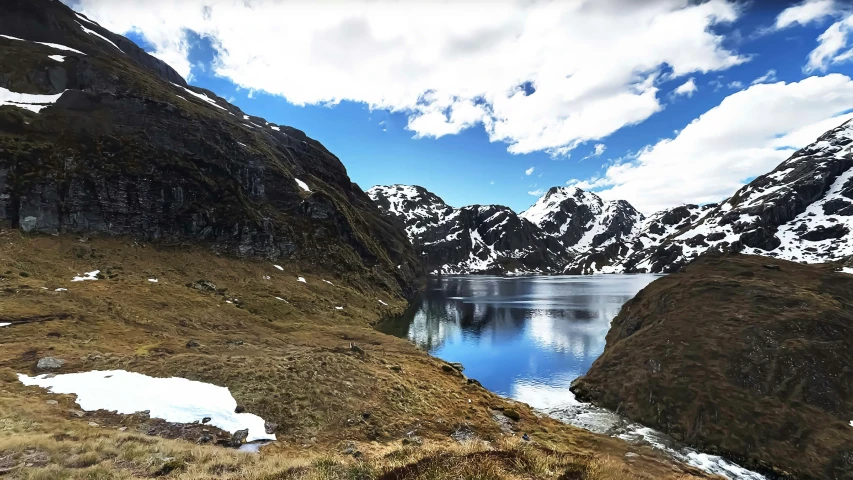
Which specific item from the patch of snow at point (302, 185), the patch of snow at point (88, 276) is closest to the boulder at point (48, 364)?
the patch of snow at point (88, 276)

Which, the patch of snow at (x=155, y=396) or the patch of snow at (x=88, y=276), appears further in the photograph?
the patch of snow at (x=88, y=276)

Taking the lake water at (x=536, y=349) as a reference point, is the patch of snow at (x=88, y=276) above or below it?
above

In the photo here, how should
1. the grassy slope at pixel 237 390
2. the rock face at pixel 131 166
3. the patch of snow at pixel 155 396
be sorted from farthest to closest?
1. the rock face at pixel 131 166
2. the patch of snow at pixel 155 396
3. the grassy slope at pixel 237 390

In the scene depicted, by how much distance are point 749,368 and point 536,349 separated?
33.6 metres

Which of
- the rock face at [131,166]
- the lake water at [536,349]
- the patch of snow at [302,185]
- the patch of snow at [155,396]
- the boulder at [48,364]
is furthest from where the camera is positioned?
the patch of snow at [302,185]

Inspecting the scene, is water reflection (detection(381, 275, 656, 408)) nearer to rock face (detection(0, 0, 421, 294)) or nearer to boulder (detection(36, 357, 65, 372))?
rock face (detection(0, 0, 421, 294))

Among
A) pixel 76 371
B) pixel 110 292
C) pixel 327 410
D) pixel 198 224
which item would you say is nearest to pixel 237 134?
pixel 198 224

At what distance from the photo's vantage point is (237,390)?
82.6 ft

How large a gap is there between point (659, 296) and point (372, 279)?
79686 mm

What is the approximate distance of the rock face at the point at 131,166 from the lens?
68.9m

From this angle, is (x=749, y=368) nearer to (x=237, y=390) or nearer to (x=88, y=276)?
(x=237, y=390)

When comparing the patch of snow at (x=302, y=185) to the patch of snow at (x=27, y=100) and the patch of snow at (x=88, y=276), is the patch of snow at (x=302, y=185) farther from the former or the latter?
the patch of snow at (x=88, y=276)

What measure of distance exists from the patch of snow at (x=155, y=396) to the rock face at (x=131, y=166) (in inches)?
2210

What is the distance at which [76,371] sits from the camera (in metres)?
24.8
